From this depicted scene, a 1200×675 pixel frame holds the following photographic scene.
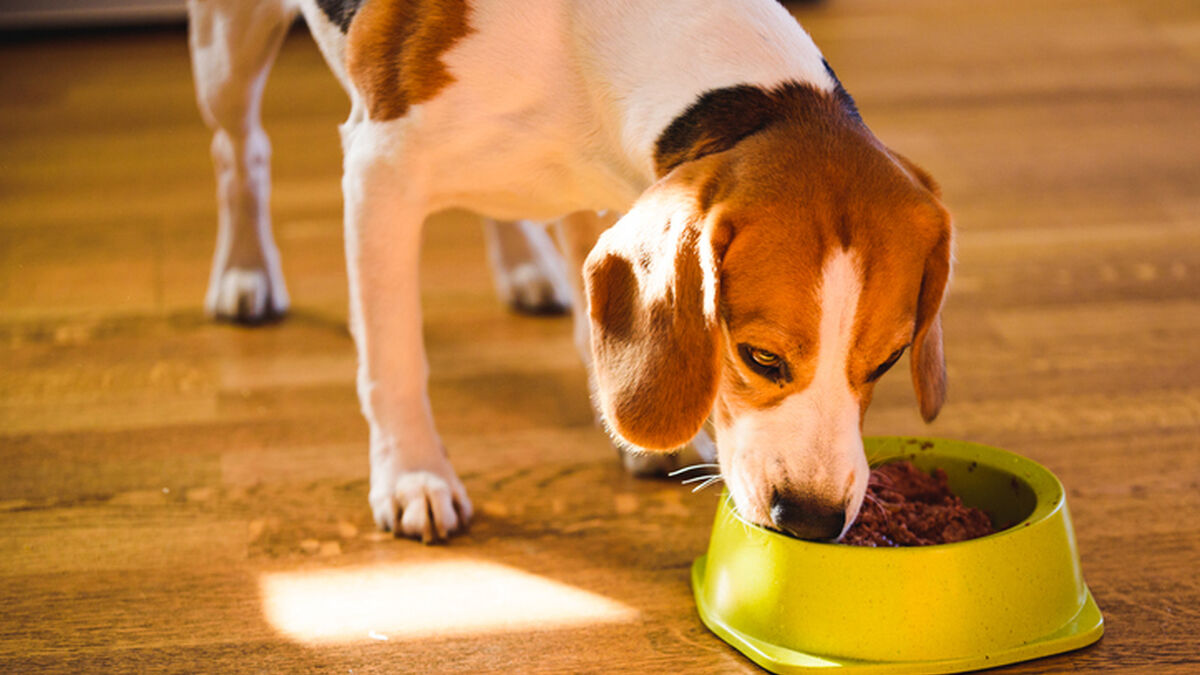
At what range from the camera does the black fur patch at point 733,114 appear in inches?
61.1

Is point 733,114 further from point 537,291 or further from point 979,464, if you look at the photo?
point 537,291

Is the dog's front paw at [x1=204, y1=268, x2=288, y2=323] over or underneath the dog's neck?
underneath

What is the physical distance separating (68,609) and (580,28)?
1045 mm

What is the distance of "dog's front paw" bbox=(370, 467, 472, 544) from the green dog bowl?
489 millimetres

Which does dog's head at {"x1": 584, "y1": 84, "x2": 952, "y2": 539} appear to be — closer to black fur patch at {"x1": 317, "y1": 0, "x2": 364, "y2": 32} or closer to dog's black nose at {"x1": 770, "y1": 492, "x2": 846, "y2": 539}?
dog's black nose at {"x1": 770, "y1": 492, "x2": 846, "y2": 539}

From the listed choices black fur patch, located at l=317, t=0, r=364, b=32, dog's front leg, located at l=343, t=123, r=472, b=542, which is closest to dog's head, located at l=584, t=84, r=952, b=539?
dog's front leg, located at l=343, t=123, r=472, b=542

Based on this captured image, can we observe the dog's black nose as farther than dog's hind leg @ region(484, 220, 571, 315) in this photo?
No

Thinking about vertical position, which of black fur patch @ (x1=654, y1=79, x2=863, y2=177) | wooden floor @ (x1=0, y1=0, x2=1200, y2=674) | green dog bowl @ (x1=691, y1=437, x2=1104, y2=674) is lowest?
wooden floor @ (x1=0, y1=0, x2=1200, y2=674)

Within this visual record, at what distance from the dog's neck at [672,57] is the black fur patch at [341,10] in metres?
0.36

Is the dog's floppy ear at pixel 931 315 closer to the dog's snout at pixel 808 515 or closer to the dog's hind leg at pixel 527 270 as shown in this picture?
the dog's snout at pixel 808 515

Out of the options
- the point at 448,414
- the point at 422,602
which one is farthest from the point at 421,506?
the point at 448,414

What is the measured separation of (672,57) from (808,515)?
23.6 inches

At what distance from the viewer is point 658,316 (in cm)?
148

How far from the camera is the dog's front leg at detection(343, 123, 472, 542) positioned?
1.84 m
